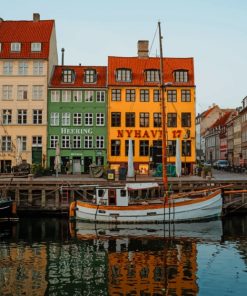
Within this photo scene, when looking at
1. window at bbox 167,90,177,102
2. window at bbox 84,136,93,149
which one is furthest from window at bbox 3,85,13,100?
window at bbox 167,90,177,102

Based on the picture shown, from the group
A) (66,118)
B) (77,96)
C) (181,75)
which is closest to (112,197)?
(66,118)

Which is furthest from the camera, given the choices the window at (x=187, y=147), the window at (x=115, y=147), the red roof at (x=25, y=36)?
the red roof at (x=25, y=36)

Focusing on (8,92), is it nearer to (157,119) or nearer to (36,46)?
(36,46)

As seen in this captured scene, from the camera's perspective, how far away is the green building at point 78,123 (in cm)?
5950

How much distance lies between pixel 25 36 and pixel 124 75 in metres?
15.1

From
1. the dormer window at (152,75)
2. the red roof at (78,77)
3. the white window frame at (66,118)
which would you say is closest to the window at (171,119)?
the dormer window at (152,75)

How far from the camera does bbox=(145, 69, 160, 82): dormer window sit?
60500mm

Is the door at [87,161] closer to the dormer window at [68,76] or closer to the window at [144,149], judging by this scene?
the window at [144,149]

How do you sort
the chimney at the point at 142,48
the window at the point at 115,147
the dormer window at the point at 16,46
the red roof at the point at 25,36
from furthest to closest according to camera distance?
the chimney at the point at 142,48 → the dormer window at the point at 16,46 → the red roof at the point at 25,36 → the window at the point at 115,147

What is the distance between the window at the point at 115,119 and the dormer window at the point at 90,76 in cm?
561

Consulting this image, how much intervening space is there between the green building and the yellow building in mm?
1374

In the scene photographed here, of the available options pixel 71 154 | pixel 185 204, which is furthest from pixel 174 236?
pixel 71 154

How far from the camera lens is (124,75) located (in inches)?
2382

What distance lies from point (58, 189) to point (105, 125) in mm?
20408
